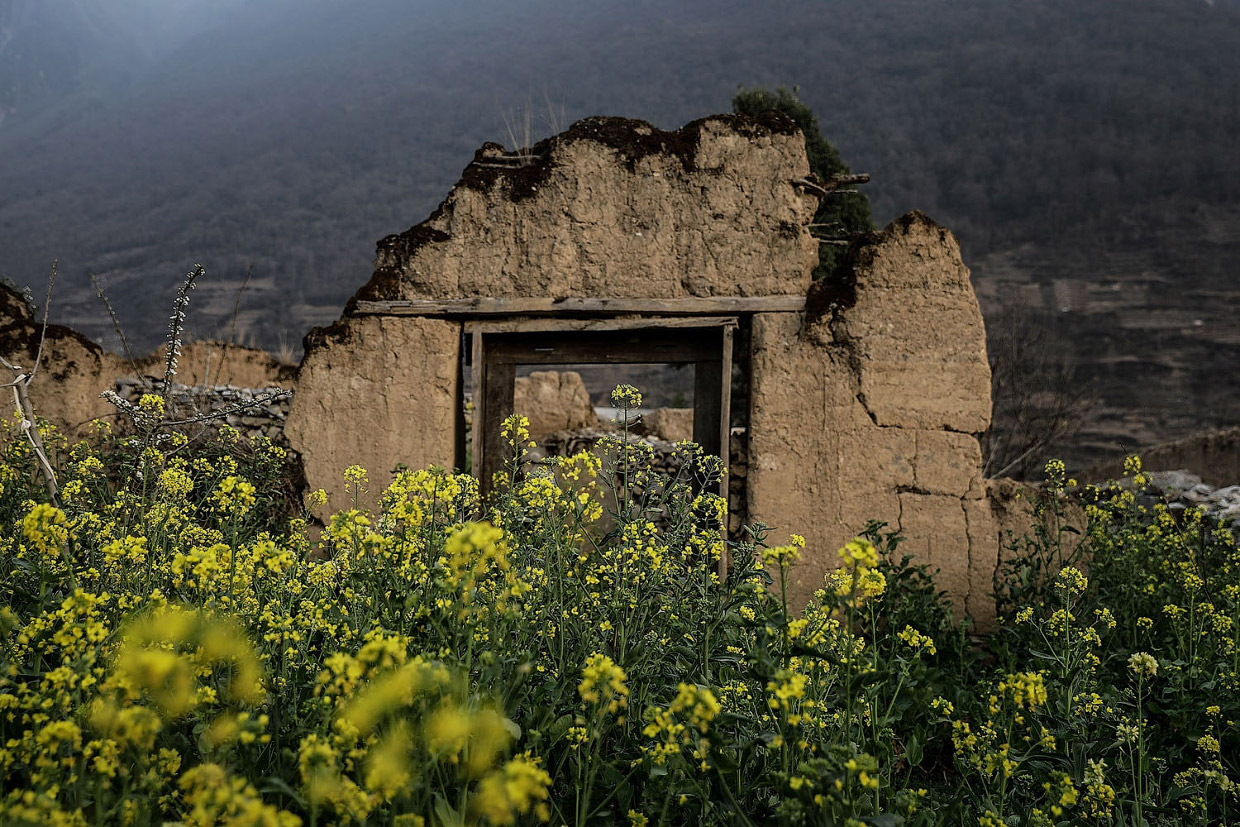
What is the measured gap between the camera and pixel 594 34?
6888 cm

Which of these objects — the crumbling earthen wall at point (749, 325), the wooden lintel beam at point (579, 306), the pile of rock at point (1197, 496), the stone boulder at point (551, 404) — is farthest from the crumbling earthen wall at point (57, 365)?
the pile of rock at point (1197, 496)

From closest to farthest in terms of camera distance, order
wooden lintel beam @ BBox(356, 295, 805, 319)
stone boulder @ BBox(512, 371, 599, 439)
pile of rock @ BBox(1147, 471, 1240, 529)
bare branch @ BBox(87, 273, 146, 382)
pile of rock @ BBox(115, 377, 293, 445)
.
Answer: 1. bare branch @ BBox(87, 273, 146, 382)
2. wooden lintel beam @ BBox(356, 295, 805, 319)
3. pile of rock @ BBox(1147, 471, 1240, 529)
4. pile of rock @ BBox(115, 377, 293, 445)
5. stone boulder @ BBox(512, 371, 599, 439)

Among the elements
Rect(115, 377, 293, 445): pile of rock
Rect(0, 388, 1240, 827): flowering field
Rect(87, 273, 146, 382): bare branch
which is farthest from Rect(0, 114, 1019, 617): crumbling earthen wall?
Rect(115, 377, 293, 445): pile of rock

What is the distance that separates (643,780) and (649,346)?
3538 mm

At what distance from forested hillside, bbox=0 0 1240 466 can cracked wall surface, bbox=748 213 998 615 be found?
17.4 metres

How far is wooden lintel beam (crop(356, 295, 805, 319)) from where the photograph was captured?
4879 mm

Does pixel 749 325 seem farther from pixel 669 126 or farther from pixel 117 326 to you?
pixel 669 126

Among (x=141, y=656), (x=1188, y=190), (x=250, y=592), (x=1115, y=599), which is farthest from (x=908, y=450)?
(x=1188, y=190)

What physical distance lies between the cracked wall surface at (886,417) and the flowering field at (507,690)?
1322mm

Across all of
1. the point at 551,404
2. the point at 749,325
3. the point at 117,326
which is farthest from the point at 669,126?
the point at 117,326

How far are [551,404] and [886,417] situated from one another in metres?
5.41

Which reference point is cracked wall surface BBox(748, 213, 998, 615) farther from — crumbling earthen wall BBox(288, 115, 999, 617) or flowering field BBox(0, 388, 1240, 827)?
flowering field BBox(0, 388, 1240, 827)

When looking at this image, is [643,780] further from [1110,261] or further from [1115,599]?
[1110,261]

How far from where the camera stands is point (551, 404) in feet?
31.1
